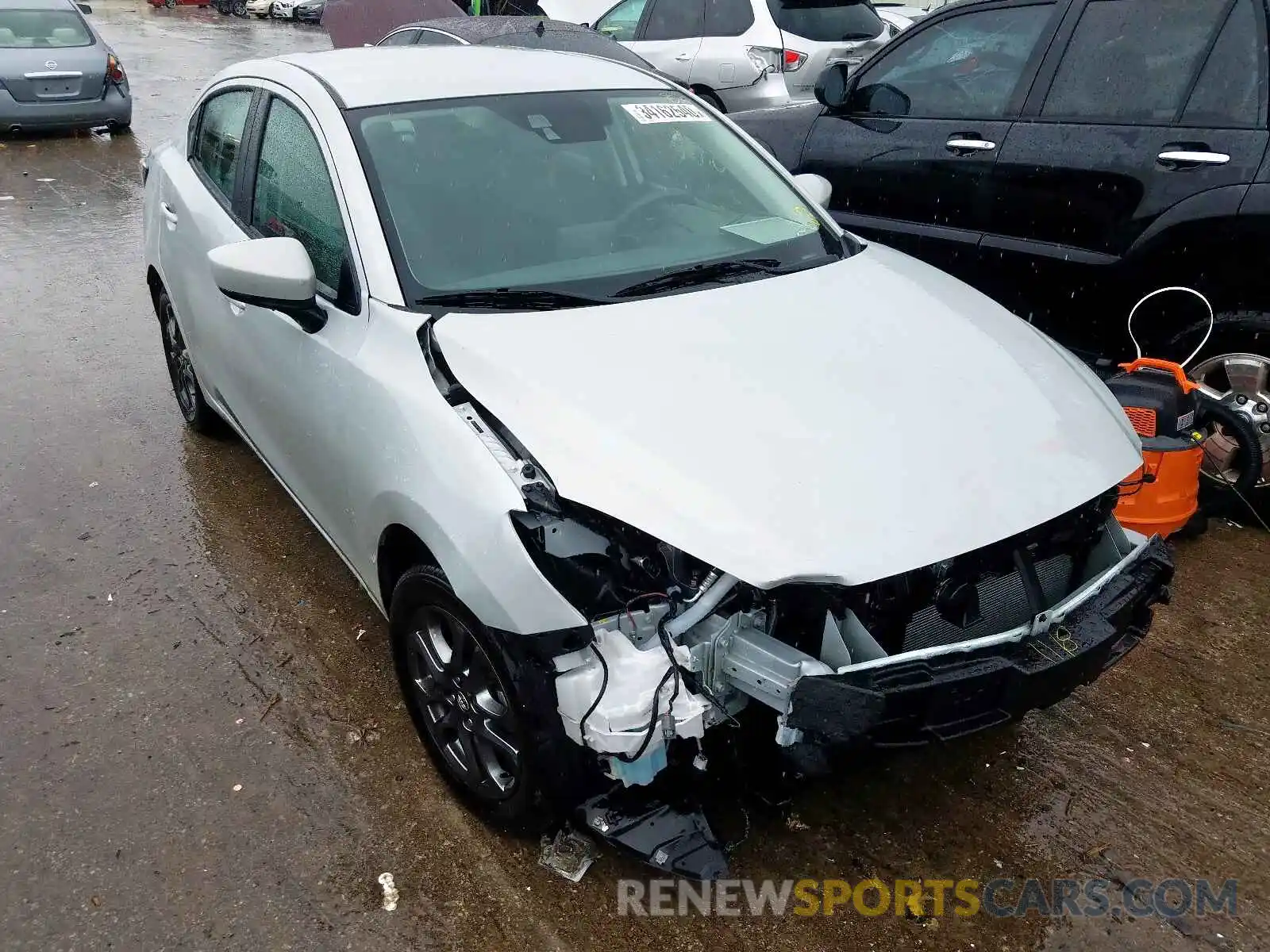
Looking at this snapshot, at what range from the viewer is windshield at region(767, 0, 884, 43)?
8.99 m

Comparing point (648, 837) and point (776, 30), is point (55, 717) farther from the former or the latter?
point (776, 30)

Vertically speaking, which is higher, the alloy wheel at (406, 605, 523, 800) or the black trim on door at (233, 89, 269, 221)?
the black trim on door at (233, 89, 269, 221)

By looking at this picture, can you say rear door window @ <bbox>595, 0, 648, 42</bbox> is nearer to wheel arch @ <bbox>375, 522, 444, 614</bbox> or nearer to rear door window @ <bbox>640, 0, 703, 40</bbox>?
rear door window @ <bbox>640, 0, 703, 40</bbox>

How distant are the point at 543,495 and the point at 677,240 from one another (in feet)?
4.00

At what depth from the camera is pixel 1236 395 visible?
3.72 m

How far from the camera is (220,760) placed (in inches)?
110

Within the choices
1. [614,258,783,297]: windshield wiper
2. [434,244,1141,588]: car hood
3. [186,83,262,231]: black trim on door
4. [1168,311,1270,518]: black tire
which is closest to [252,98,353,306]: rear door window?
[186,83,262,231]: black trim on door

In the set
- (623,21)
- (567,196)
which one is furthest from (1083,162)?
(623,21)

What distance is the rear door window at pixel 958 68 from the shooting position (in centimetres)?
434

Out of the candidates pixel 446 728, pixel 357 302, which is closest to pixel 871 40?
pixel 357 302

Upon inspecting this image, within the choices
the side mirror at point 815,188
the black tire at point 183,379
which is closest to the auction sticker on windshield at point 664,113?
the side mirror at point 815,188

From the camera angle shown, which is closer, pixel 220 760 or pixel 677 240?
pixel 220 760

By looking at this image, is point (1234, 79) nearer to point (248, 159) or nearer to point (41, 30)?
point (248, 159)

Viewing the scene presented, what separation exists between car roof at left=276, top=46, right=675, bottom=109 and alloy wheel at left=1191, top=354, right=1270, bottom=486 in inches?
90.5
